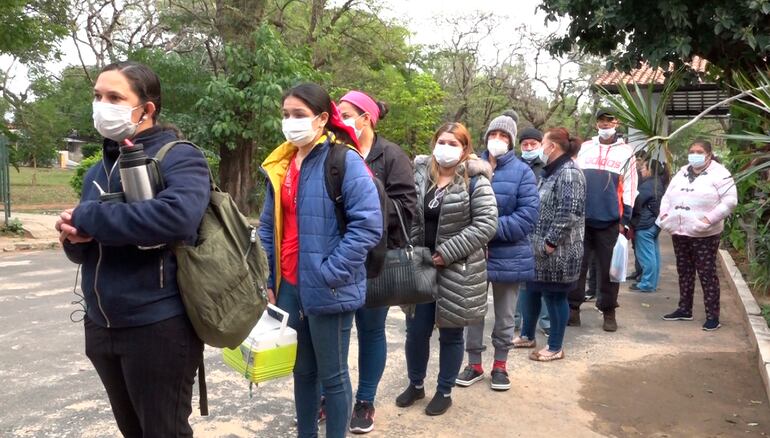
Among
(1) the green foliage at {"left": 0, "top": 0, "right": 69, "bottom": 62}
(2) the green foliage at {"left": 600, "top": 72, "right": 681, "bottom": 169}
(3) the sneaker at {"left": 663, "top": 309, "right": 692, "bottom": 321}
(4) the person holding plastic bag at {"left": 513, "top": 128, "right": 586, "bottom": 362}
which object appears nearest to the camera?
(2) the green foliage at {"left": 600, "top": 72, "right": 681, "bottom": 169}

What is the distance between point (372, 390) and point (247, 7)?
13.5 m

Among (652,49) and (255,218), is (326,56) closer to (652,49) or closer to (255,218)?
(255,218)

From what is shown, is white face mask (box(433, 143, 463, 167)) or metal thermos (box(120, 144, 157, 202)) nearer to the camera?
metal thermos (box(120, 144, 157, 202))

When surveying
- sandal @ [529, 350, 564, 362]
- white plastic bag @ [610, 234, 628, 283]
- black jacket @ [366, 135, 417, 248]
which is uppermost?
black jacket @ [366, 135, 417, 248]

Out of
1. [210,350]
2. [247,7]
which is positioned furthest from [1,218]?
[210,350]

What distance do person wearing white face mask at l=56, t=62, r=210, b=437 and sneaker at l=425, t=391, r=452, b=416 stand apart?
6.55 ft

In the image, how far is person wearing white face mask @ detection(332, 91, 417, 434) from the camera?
371 centimetres

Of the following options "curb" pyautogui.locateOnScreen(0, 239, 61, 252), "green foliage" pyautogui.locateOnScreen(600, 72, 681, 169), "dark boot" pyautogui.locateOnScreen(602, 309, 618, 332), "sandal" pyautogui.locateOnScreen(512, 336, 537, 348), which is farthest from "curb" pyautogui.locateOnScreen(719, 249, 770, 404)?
"curb" pyautogui.locateOnScreen(0, 239, 61, 252)

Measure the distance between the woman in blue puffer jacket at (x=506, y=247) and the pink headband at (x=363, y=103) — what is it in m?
1.07

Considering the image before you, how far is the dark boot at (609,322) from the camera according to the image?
20.4 feet

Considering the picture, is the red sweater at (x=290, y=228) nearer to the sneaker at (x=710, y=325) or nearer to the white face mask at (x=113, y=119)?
the white face mask at (x=113, y=119)

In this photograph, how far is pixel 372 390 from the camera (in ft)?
12.3

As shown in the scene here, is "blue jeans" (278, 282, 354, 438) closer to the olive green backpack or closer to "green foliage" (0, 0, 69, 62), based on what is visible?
the olive green backpack

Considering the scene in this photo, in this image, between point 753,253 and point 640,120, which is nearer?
point 640,120
